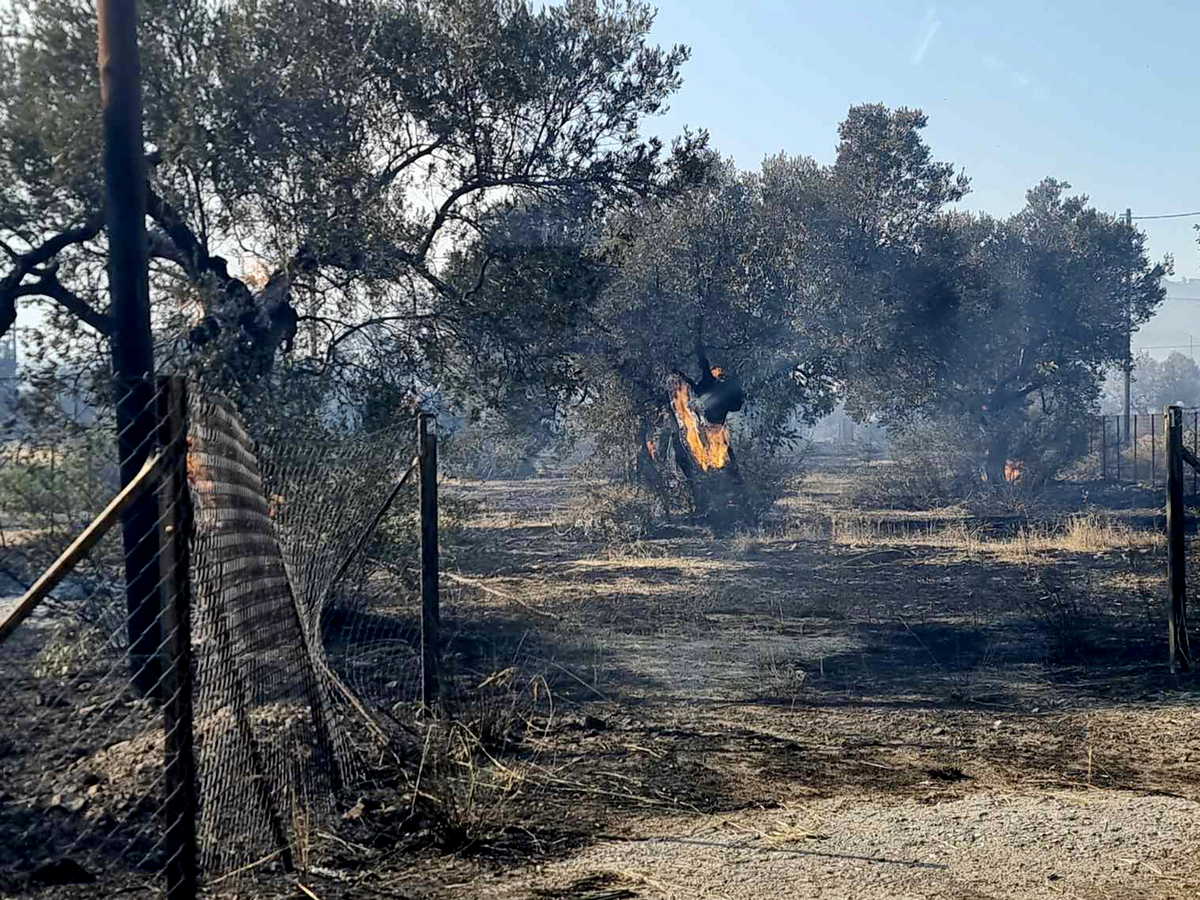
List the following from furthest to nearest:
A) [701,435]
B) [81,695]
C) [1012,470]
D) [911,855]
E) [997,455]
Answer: [997,455] < [1012,470] < [701,435] < [81,695] < [911,855]

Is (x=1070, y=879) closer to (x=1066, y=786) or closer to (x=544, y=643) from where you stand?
(x=1066, y=786)

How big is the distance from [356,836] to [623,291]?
760 inches

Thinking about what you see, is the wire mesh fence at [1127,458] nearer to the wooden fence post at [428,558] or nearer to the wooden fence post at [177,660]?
the wooden fence post at [428,558]

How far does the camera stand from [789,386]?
27.2 m

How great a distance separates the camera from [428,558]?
27.3ft

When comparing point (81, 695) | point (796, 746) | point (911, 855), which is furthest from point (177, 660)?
point (81, 695)

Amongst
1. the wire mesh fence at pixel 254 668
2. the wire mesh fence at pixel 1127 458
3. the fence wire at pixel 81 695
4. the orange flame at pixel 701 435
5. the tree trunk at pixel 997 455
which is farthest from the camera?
the wire mesh fence at pixel 1127 458

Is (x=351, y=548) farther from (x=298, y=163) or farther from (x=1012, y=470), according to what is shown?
(x=1012, y=470)

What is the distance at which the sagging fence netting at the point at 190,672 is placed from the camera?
167 inches

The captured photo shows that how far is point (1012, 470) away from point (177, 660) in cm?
3376

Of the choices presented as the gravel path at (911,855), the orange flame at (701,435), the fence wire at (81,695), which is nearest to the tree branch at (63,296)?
the fence wire at (81,695)

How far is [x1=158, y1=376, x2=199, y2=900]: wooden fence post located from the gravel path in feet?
4.66

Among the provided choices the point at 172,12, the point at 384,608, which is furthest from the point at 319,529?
the point at 172,12

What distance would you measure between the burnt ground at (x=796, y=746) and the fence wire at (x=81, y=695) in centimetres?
19
